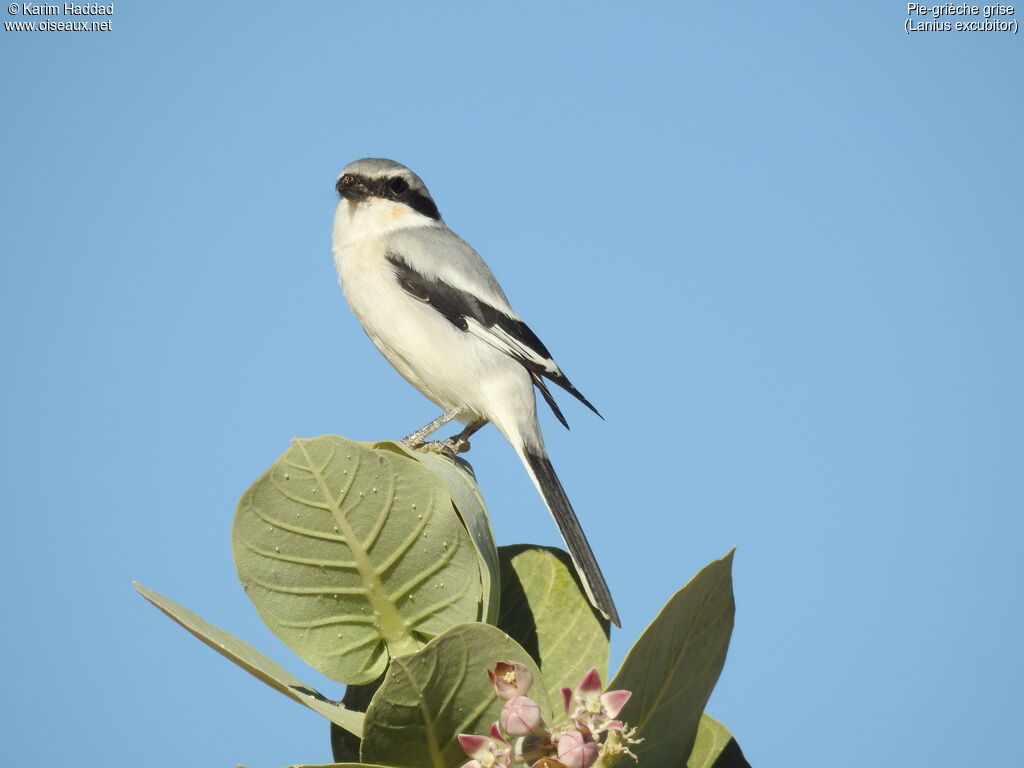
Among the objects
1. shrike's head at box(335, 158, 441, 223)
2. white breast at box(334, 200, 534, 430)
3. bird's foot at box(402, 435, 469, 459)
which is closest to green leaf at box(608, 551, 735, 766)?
bird's foot at box(402, 435, 469, 459)

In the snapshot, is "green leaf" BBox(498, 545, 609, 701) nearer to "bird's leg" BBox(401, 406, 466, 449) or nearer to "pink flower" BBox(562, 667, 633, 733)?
"pink flower" BBox(562, 667, 633, 733)

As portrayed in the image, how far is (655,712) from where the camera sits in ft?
4.59

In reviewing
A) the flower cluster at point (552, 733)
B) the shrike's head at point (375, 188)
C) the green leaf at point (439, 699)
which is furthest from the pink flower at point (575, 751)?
the shrike's head at point (375, 188)

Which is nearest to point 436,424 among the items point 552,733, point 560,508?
point 560,508

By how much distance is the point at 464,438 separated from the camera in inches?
159

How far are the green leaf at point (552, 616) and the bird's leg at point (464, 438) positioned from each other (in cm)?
200

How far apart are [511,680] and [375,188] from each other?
136 inches

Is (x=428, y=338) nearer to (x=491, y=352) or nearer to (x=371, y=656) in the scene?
(x=491, y=352)

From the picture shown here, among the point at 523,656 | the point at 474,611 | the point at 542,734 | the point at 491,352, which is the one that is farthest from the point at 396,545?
the point at 491,352

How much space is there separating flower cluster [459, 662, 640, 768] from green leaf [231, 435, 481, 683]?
328mm

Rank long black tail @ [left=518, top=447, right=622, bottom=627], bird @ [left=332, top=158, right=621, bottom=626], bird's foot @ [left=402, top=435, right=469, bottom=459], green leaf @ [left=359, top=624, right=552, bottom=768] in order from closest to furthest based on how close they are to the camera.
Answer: green leaf @ [left=359, top=624, right=552, bottom=768]
long black tail @ [left=518, top=447, right=622, bottom=627]
bird's foot @ [left=402, top=435, right=469, bottom=459]
bird @ [left=332, top=158, right=621, bottom=626]

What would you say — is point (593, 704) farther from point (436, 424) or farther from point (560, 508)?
point (436, 424)

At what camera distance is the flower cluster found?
1.13 m

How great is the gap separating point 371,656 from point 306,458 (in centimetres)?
33
